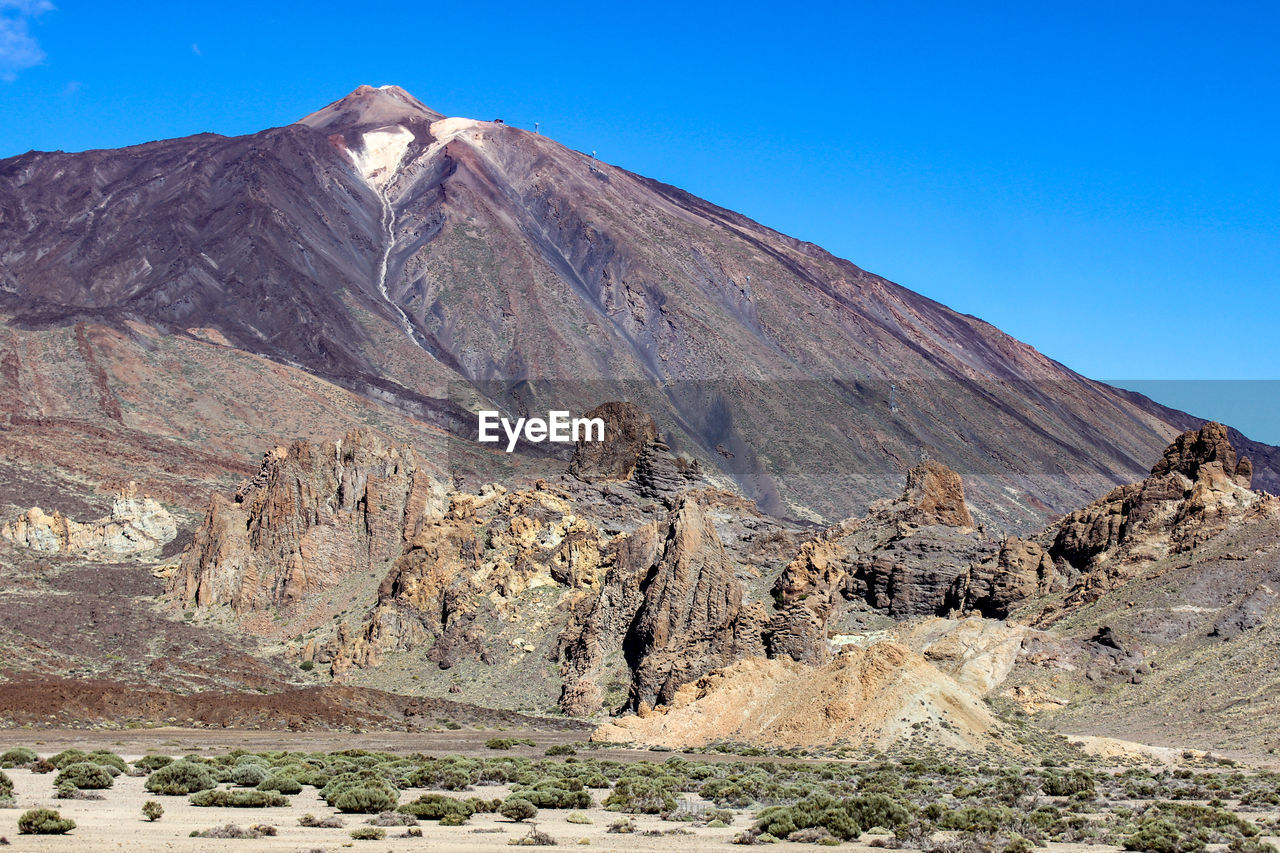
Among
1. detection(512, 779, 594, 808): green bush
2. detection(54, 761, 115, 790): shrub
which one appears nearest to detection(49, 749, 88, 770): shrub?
detection(54, 761, 115, 790): shrub

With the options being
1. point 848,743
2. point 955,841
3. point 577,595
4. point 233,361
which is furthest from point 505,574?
point 233,361

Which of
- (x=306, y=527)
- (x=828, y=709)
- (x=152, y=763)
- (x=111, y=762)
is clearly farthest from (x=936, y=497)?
(x=111, y=762)

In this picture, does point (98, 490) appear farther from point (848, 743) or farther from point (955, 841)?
point (955, 841)

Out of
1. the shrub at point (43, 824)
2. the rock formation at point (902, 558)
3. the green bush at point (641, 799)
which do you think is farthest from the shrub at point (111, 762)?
the rock formation at point (902, 558)

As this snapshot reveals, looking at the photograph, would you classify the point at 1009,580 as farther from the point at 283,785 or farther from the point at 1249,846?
the point at 283,785

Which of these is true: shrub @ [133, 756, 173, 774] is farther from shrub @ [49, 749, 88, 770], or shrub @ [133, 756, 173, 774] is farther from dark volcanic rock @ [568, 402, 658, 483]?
dark volcanic rock @ [568, 402, 658, 483]

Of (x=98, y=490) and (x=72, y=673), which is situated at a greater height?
(x=98, y=490)

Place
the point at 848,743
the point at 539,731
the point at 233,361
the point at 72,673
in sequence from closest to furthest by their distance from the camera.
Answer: the point at 848,743, the point at 539,731, the point at 72,673, the point at 233,361
